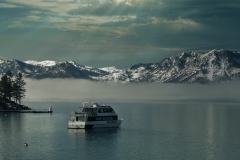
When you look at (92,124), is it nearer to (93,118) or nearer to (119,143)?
(93,118)

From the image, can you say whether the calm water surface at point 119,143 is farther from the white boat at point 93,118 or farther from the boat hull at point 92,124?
the white boat at point 93,118

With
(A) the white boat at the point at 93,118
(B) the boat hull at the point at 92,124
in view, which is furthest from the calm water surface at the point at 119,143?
(A) the white boat at the point at 93,118

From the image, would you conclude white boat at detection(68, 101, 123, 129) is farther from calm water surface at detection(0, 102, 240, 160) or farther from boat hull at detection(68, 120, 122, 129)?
calm water surface at detection(0, 102, 240, 160)

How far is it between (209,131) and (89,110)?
4766 centimetres

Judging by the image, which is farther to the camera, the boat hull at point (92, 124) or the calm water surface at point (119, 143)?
the boat hull at point (92, 124)

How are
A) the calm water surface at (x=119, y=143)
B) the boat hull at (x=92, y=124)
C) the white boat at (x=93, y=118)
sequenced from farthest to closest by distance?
the white boat at (x=93, y=118)
the boat hull at (x=92, y=124)
the calm water surface at (x=119, y=143)

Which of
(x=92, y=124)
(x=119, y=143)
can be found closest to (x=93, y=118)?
(x=92, y=124)

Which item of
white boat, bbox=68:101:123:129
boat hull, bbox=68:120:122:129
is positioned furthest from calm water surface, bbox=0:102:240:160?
white boat, bbox=68:101:123:129

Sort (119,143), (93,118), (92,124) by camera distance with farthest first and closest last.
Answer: (93,118), (92,124), (119,143)

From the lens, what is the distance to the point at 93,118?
525 ft

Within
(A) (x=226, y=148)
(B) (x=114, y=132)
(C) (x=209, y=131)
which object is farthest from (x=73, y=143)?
(C) (x=209, y=131)

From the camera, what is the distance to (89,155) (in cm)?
10781

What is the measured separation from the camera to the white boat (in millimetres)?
157125

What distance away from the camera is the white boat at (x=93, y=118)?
516 ft
